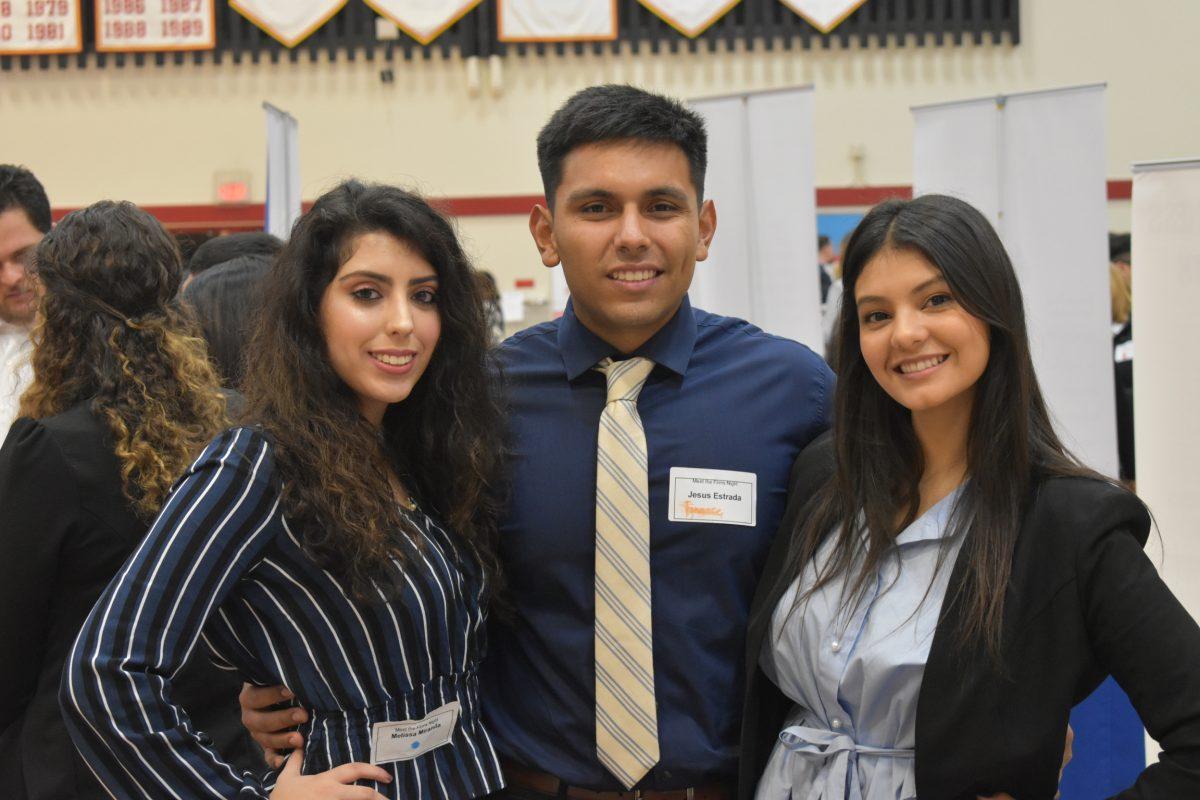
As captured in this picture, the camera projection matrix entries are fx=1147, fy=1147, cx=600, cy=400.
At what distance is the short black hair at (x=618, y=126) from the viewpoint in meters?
1.84

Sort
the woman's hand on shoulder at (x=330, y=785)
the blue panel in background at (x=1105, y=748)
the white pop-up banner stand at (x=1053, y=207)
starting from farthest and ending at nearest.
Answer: the white pop-up banner stand at (x=1053, y=207) → the blue panel in background at (x=1105, y=748) → the woman's hand on shoulder at (x=330, y=785)

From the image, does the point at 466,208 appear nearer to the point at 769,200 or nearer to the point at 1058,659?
the point at 769,200

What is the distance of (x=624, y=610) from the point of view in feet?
5.72

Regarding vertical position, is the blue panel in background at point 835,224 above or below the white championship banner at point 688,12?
below

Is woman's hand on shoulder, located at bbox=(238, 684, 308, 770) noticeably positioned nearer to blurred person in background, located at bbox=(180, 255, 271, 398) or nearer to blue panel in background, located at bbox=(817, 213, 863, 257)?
blurred person in background, located at bbox=(180, 255, 271, 398)

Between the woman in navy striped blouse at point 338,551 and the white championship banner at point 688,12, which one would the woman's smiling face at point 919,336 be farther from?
the white championship banner at point 688,12

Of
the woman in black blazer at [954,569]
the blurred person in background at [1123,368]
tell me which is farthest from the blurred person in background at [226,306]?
the blurred person in background at [1123,368]

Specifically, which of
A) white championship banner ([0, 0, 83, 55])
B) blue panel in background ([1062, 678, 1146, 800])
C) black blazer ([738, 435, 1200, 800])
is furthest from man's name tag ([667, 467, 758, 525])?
white championship banner ([0, 0, 83, 55])

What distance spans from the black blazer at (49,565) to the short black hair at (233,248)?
1.45 meters

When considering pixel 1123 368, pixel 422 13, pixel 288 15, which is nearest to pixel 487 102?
pixel 422 13

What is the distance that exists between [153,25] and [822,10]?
5782 mm

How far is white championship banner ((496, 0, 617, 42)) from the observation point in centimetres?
988

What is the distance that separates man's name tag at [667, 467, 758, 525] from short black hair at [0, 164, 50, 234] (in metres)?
1.87

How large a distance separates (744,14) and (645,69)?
3.32 ft
